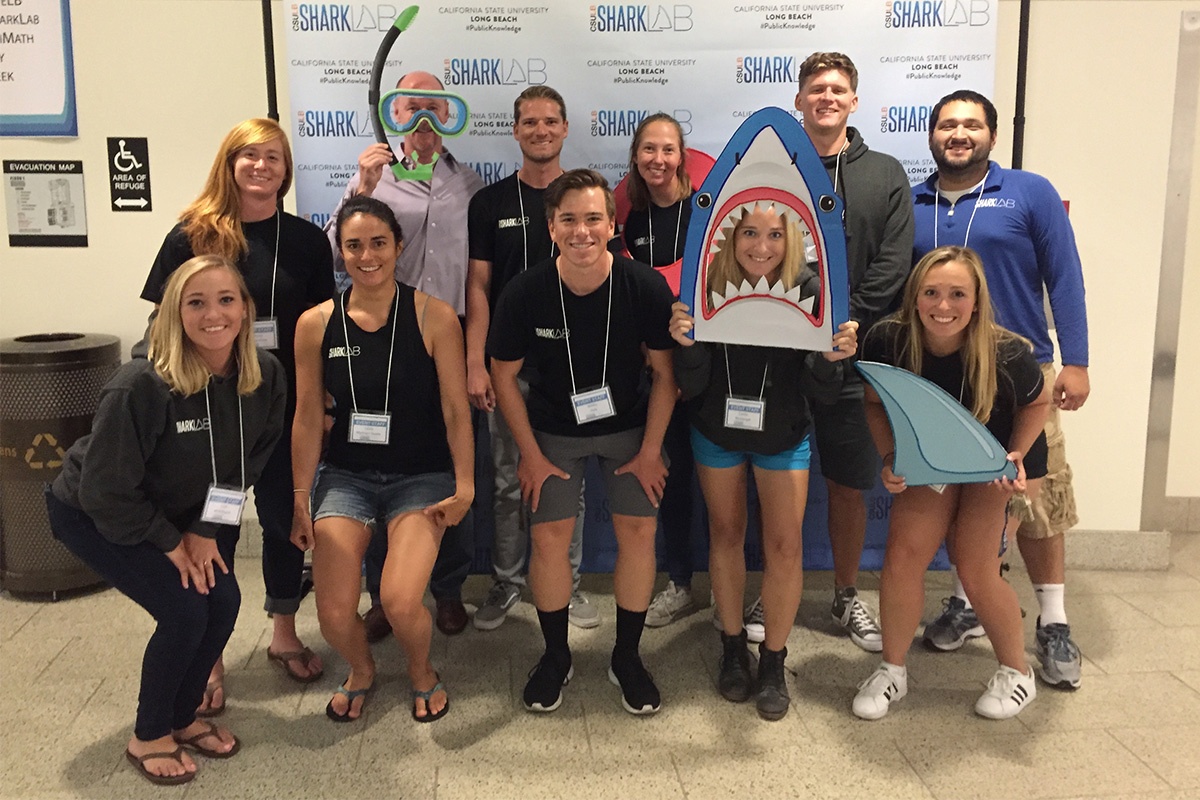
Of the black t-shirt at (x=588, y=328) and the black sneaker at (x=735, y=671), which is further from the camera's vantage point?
the black sneaker at (x=735, y=671)

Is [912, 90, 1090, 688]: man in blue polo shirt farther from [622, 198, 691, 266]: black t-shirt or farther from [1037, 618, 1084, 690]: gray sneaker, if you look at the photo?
[622, 198, 691, 266]: black t-shirt

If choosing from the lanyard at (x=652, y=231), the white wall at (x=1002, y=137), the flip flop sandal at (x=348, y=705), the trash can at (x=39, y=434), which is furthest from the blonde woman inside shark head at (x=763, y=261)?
the trash can at (x=39, y=434)

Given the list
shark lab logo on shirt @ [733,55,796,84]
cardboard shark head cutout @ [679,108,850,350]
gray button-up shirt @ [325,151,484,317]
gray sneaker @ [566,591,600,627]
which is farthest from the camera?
shark lab logo on shirt @ [733,55,796,84]

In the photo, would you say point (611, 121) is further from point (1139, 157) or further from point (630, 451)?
point (1139, 157)

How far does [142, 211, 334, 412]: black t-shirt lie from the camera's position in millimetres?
2322

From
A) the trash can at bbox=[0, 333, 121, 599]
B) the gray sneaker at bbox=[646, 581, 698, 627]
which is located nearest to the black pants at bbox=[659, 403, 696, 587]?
the gray sneaker at bbox=[646, 581, 698, 627]

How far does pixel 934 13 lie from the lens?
3045 mm

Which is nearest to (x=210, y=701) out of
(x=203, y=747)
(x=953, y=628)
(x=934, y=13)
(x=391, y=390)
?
(x=203, y=747)

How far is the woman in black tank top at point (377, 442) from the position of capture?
227 cm

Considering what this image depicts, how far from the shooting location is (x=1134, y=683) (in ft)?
8.34

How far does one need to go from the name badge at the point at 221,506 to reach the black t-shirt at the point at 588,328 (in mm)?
752

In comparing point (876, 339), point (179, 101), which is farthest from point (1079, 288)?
point (179, 101)

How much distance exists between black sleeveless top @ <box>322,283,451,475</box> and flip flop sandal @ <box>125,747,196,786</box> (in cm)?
82

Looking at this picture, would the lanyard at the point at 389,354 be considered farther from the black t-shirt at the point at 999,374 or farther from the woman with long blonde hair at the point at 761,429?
the black t-shirt at the point at 999,374
